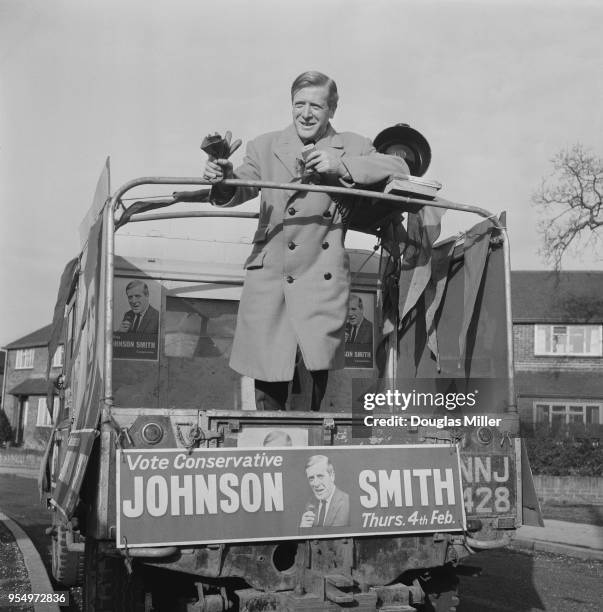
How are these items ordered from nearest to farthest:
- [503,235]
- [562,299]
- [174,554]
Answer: [174,554]
[503,235]
[562,299]

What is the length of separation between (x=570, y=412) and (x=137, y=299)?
99.1ft

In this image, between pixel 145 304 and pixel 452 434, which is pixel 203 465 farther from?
pixel 145 304

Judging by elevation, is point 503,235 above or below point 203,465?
above

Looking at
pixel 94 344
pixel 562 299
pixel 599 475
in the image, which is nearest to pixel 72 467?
pixel 94 344

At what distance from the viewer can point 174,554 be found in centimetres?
399

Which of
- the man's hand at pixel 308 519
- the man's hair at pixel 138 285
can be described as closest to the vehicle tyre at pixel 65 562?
the man's hair at pixel 138 285

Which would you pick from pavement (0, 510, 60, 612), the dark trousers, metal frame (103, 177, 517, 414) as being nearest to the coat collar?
metal frame (103, 177, 517, 414)

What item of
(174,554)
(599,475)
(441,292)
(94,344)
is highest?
(441,292)

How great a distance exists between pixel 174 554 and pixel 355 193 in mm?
2115

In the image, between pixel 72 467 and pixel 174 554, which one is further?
pixel 72 467

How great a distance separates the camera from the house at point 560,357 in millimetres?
33906

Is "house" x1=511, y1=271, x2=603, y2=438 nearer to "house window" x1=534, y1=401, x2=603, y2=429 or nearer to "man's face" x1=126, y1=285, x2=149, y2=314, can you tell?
"house window" x1=534, y1=401, x2=603, y2=429

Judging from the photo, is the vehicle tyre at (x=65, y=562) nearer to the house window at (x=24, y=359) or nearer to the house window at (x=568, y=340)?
the house window at (x=568, y=340)

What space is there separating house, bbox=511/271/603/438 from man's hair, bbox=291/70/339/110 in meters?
30.2
